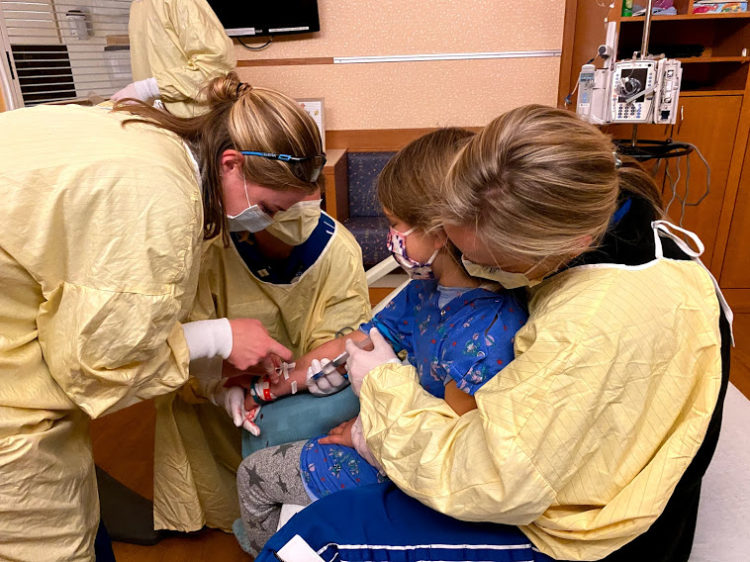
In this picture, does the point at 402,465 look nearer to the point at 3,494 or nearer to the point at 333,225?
the point at 3,494

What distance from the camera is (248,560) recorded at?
1709mm

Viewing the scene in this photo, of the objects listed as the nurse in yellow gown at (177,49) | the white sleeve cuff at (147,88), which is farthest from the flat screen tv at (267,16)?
the white sleeve cuff at (147,88)

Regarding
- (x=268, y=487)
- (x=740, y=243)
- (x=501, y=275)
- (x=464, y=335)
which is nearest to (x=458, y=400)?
(x=464, y=335)

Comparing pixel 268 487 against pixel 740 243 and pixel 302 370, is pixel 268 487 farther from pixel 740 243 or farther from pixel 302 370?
pixel 740 243

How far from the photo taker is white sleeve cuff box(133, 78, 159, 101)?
2.97 meters

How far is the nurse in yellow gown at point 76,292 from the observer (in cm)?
89

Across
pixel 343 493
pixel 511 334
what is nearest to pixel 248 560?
pixel 343 493

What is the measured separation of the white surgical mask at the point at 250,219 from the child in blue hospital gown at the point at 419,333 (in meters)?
0.33

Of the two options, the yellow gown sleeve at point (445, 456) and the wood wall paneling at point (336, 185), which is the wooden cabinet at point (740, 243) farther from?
the yellow gown sleeve at point (445, 456)

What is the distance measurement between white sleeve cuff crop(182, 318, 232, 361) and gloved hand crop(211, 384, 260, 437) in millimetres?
250

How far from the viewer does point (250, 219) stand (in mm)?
1340

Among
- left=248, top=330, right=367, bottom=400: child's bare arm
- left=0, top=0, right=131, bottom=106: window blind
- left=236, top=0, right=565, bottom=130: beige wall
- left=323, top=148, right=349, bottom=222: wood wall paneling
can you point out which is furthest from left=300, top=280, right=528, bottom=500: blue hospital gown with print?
left=236, top=0, right=565, bottom=130: beige wall

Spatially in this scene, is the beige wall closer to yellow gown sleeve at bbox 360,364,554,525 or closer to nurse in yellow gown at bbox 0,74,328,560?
nurse in yellow gown at bbox 0,74,328,560

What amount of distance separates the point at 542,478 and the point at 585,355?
0.57ft
